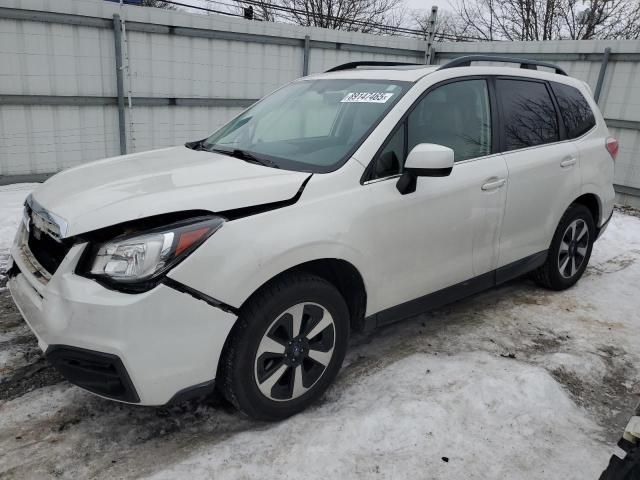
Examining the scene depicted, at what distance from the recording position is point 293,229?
2.50 metres

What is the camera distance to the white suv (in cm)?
221

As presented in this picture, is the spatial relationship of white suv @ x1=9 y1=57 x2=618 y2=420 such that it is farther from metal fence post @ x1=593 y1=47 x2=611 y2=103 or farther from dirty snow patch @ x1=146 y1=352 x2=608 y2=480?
metal fence post @ x1=593 y1=47 x2=611 y2=103

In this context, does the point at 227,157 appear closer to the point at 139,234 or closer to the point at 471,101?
the point at 139,234

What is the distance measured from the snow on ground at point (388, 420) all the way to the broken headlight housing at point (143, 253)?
2.88ft

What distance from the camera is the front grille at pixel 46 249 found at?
7.95 ft

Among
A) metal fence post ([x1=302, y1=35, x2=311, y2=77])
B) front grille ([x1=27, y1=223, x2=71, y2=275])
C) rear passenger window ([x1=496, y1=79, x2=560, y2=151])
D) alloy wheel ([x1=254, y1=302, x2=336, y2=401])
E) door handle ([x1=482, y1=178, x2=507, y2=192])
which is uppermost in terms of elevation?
metal fence post ([x1=302, y1=35, x2=311, y2=77])

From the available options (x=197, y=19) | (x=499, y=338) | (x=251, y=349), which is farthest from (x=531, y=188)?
(x=197, y=19)

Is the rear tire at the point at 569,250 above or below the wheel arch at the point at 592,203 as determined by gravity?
below

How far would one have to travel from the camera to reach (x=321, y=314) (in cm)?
270

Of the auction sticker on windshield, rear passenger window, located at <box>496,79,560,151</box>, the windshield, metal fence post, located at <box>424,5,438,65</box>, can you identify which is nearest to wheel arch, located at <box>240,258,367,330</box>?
the windshield

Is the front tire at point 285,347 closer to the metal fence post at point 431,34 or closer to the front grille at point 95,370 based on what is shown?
the front grille at point 95,370

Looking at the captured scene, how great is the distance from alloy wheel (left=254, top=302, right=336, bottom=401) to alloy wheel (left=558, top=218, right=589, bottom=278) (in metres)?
2.62

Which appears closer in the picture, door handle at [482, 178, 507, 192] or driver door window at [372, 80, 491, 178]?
driver door window at [372, 80, 491, 178]

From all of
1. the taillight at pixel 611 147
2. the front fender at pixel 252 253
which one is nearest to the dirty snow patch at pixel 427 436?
the front fender at pixel 252 253
